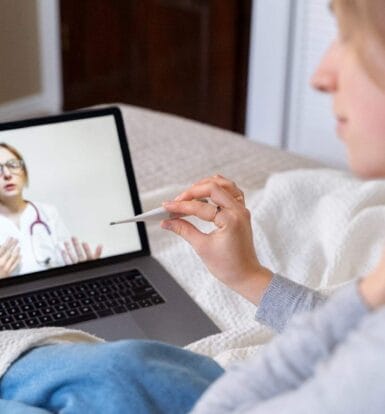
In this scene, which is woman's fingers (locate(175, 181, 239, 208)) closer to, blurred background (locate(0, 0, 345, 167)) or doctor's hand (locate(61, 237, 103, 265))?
doctor's hand (locate(61, 237, 103, 265))

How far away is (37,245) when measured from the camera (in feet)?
4.62

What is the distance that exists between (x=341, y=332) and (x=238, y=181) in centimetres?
110

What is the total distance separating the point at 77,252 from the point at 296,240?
348 millimetres

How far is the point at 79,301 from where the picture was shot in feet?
4.44

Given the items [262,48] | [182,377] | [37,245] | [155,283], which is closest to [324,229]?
[155,283]

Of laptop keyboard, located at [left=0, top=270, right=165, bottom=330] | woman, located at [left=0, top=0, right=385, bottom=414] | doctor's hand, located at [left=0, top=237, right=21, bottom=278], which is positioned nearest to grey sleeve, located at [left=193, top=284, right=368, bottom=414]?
woman, located at [left=0, top=0, right=385, bottom=414]

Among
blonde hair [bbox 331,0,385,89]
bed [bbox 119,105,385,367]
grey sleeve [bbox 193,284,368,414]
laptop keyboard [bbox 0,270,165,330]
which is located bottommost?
laptop keyboard [bbox 0,270,165,330]

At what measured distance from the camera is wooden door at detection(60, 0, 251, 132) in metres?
3.45

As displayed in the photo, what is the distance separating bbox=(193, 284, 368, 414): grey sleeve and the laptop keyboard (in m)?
0.56

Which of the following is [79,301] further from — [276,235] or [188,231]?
[276,235]

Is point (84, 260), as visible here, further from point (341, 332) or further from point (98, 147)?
point (341, 332)

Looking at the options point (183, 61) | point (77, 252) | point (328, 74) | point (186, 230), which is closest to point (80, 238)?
point (77, 252)

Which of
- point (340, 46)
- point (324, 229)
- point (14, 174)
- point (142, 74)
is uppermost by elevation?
point (340, 46)

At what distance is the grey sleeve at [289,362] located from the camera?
0.75m
